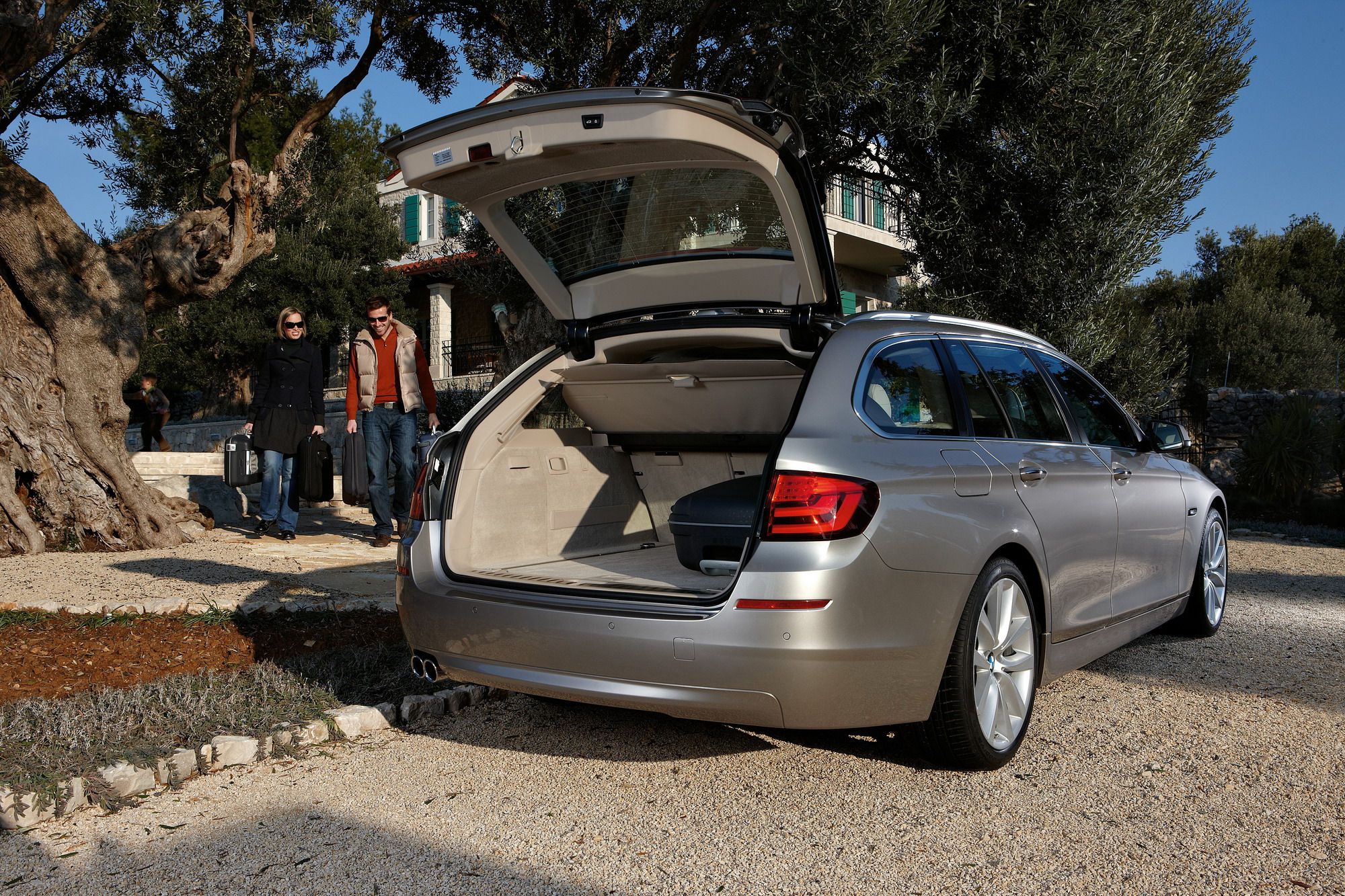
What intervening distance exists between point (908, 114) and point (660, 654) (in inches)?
274

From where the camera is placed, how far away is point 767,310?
4.06 m

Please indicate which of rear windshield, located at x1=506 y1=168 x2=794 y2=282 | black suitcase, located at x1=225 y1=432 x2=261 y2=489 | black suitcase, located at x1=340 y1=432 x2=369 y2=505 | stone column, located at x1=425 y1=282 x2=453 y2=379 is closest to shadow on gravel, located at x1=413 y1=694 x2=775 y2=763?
rear windshield, located at x1=506 y1=168 x2=794 y2=282

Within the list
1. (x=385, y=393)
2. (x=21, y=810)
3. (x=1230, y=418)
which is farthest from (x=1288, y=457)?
(x=21, y=810)

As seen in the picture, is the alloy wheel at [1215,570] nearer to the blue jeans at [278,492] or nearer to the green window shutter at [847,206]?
the blue jeans at [278,492]

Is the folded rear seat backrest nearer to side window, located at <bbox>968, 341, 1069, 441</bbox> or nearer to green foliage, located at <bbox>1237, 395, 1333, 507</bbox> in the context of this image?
side window, located at <bbox>968, 341, 1069, 441</bbox>

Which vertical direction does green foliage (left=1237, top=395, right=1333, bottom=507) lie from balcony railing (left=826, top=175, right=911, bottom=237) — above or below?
below

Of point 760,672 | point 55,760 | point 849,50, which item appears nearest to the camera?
point 760,672

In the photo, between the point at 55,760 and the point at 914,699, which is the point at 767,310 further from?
the point at 55,760

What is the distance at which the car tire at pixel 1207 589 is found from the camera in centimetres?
567

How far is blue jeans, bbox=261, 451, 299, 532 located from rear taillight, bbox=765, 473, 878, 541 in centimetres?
729

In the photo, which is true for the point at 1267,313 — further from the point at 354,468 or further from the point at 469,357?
the point at 354,468

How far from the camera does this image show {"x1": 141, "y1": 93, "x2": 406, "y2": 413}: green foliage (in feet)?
83.1

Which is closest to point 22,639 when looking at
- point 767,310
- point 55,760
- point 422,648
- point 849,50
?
point 55,760

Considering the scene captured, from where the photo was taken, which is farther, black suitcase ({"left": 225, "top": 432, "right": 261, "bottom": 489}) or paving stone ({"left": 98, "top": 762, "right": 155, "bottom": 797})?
black suitcase ({"left": 225, "top": 432, "right": 261, "bottom": 489})
